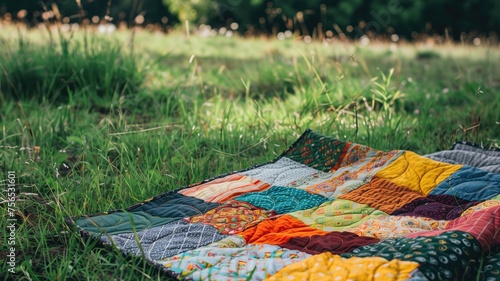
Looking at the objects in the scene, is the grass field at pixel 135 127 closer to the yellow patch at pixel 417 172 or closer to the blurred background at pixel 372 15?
the yellow patch at pixel 417 172

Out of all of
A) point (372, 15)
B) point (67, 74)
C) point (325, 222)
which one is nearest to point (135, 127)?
point (67, 74)

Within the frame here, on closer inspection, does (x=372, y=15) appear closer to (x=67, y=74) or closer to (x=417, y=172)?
(x=67, y=74)

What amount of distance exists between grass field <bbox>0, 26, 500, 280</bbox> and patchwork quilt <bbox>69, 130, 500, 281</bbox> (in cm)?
16

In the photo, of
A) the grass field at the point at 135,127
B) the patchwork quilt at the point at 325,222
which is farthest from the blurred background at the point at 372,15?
the patchwork quilt at the point at 325,222

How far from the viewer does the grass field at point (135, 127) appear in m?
2.04

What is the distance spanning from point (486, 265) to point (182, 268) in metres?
0.85

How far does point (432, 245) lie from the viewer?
160cm

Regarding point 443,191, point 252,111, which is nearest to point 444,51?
point 252,111

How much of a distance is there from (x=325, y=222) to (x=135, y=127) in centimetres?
147

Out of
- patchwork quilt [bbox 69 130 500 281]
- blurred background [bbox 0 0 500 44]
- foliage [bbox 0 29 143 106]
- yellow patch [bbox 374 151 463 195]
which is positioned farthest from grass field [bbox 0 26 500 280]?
blurred background [bbox 0 0 500 44]

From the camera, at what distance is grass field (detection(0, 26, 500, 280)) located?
2035mm

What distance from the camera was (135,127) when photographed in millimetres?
3172

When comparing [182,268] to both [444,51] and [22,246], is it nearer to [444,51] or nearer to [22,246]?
[22,246]

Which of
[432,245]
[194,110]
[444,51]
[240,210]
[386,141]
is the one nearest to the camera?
[432,245]
